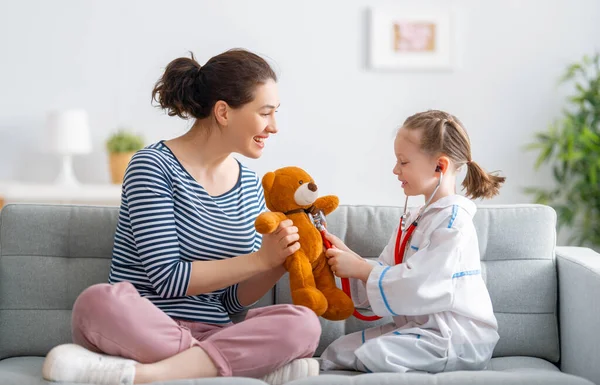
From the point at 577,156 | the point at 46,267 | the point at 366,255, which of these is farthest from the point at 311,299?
the point at 577,156

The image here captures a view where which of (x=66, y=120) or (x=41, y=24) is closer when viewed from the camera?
(x=66, y=120)

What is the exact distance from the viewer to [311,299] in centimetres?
184

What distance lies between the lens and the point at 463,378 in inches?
66.6

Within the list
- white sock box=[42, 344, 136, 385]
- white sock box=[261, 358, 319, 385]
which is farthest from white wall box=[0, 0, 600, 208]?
white sock box=[42, 344, 136, 385]

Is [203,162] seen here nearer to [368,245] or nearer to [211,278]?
[211,278]

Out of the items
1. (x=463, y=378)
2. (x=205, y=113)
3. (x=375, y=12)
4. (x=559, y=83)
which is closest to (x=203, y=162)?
(x=205, y=113)

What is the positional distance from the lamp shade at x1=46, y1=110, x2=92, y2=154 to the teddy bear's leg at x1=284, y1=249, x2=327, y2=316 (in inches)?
101

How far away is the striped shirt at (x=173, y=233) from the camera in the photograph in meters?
1.87

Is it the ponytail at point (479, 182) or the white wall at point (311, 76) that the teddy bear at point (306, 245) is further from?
the white wall at point (311, 76)

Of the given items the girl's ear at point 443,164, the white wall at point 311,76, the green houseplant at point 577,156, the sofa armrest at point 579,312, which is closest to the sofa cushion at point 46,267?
the girl's ear at point 443,164

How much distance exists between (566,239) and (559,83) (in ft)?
2.99

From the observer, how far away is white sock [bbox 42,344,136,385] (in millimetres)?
1644

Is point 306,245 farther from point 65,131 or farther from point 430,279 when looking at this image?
point 65,131

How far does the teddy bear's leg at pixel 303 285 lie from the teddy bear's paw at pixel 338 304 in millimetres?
37
